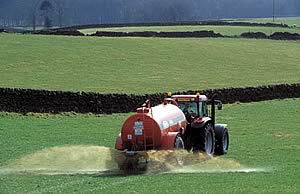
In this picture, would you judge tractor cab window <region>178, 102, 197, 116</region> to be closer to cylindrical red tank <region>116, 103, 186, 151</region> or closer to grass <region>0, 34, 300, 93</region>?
cylindrical red tank <region>116, 103, 186, 151</region>

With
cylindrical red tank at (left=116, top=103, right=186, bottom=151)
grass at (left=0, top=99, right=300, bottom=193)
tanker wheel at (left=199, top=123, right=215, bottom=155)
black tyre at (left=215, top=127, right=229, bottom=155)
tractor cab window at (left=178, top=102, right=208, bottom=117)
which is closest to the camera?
grass at (left=0, top=99, right=300, bottom=193)

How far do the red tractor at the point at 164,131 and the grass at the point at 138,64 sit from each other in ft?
76.3

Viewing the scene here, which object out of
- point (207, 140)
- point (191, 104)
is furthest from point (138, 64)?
point (207, 140)

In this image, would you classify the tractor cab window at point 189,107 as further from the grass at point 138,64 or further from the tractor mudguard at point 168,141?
→ the grass at point 138,64

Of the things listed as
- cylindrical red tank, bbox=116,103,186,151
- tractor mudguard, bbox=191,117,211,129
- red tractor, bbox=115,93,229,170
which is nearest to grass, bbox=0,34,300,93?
red tractor, bbox=115,93,229,170

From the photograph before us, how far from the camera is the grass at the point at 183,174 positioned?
17.9 m

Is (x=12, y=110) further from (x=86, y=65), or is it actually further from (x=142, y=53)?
(x=142, y=53)

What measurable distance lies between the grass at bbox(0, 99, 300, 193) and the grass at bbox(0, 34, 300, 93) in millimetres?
9100

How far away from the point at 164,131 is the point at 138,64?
43844 mm

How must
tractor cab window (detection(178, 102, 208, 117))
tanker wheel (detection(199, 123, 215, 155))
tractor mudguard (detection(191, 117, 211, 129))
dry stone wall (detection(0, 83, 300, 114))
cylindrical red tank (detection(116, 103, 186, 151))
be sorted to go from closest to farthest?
cylindrical red tank (detection(116, 103, 186, 151)) < tanker wheel (detection(199, 123, 215, 155)) < tractor mudguard (detection(191, 117, 211, 129)) < tractor cab window (detection(178, 102, 208, 117)) < dry stone wall (detection(0, 83, 300, 114))

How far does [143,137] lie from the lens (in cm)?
2159

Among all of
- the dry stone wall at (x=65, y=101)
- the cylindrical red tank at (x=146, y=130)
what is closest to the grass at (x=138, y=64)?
the dry stone wall at (x=65, y=101)

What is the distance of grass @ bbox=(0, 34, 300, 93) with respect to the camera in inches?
2110

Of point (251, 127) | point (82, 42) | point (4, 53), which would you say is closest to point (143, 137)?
point (251, 127)
